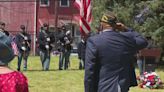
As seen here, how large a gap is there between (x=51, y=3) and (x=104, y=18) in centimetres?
→ 4634

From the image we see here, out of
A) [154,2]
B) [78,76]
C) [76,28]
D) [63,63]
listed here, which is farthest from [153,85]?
[76,28]

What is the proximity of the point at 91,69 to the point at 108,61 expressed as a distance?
247mm

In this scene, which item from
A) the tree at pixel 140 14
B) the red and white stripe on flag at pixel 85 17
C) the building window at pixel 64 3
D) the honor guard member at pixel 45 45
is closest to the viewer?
the red and white stripe on flag at pixel 85 17

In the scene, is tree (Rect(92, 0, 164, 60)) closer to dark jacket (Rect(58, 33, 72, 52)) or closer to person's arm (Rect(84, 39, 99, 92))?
dark jacket (Rect(58, 33, 72, 52))

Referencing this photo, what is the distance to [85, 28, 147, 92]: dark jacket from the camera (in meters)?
6.39

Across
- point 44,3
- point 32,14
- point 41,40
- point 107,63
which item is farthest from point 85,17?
point 44,3

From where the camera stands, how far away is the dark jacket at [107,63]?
251 inches

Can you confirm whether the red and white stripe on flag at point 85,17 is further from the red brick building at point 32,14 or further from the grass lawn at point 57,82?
the red brick building at point 32,14

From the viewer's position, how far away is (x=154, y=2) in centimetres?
2284

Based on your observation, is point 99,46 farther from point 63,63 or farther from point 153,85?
point 63,63

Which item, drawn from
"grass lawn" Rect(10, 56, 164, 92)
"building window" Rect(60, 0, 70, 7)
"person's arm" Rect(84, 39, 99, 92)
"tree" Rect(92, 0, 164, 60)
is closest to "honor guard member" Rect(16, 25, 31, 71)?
"grass lawn" Rect(10, 56, 164, 92)

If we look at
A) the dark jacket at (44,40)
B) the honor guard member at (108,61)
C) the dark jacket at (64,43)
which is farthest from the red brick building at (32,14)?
the honor guard member at (108,61)

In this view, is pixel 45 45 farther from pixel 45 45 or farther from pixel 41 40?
pixel 41 40

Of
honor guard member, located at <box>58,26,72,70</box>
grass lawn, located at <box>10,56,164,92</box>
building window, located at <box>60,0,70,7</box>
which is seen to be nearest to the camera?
grass lawn, located at <box>10,56,164,92</box>
